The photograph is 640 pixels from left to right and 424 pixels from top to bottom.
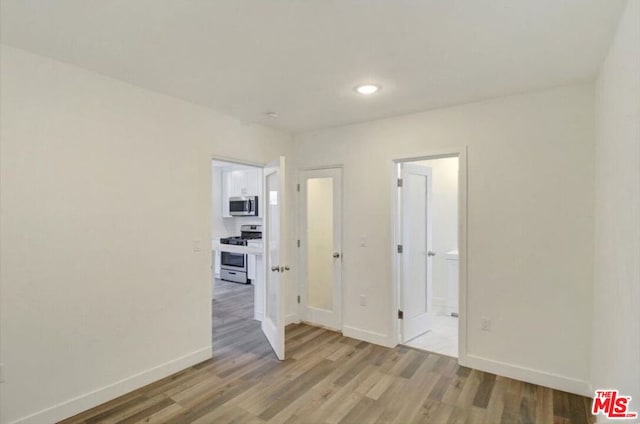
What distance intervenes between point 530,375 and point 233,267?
5.46 meters

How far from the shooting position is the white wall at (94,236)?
83.3 inches

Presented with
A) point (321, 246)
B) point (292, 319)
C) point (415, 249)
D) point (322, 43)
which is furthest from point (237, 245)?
point (322, 43)

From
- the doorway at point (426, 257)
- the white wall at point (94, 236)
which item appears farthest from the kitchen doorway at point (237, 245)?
the doorway at point (426, 257)

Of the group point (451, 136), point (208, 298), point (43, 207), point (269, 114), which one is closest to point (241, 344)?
point (208, 298)

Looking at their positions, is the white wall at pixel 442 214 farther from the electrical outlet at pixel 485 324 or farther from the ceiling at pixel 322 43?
the ceiling at pixel 322 43

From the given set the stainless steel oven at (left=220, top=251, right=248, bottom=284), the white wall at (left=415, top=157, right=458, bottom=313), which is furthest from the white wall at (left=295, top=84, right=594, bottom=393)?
the stainless steel oven at (left=220, top=251, right=248, bottom=284)

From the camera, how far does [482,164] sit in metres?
3.02

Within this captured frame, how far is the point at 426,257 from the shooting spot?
411 cm

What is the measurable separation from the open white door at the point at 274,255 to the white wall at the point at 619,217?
249cm

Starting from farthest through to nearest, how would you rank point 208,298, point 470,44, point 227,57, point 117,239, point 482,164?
point 208,298, point 482,164, point 117,239, point 227,57, point 470,44

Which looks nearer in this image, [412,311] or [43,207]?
[43,207]

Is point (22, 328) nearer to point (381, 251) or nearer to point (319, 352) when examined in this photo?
point (319, 352)

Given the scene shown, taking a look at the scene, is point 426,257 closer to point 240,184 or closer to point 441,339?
point 441,339

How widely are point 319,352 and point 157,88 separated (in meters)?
2.95
